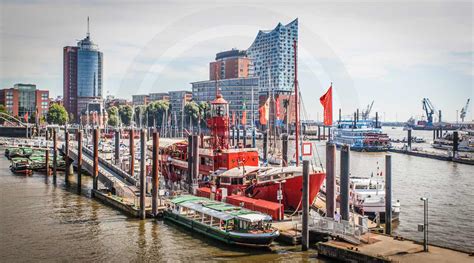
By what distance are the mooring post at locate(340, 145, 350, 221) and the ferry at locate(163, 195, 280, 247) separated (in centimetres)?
529

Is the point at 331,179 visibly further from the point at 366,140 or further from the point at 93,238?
the point at 366,140

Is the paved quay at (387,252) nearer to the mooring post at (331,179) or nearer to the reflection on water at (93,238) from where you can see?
the reflection on water at (93,238)

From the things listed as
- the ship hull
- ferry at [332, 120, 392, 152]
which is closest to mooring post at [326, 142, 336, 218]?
the ship hull

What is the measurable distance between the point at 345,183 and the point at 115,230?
2110 cm

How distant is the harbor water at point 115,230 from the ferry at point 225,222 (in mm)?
727

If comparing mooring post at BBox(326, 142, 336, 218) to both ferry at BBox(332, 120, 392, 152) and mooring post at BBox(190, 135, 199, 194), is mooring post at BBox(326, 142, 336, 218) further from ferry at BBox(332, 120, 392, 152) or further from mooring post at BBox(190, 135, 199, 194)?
ferry at BBox(332, 120, 392, 152)

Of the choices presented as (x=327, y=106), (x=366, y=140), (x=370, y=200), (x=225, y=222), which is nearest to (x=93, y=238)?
(x=225, y=222)

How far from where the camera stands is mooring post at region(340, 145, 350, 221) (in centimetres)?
3650

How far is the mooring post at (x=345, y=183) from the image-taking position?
36.5 m

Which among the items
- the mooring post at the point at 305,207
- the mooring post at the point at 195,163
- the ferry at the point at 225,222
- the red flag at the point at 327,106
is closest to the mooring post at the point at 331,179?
the mooring post at the point at 305,207

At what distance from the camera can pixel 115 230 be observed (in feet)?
144

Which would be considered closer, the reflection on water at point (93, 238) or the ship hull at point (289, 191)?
the reflection on water at point (93, 238)

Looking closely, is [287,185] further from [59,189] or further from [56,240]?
[59,189]

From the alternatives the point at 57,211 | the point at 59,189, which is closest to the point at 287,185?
the point at 57,211
